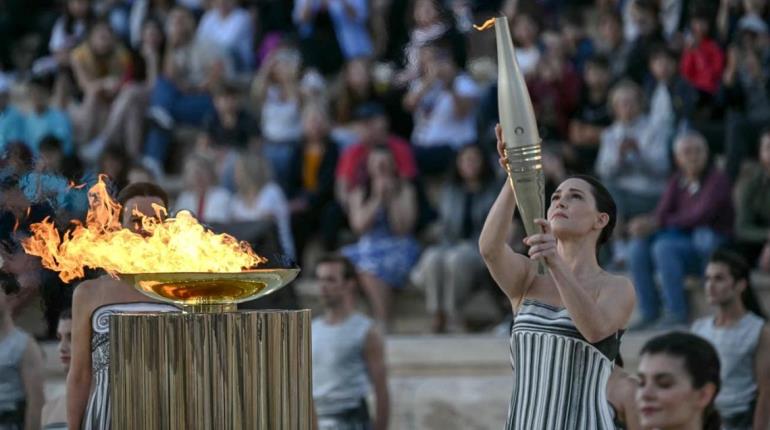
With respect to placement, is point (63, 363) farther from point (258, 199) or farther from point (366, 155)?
point (366, 155)

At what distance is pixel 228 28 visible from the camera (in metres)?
12.5

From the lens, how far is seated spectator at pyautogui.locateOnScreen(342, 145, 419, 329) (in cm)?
1014

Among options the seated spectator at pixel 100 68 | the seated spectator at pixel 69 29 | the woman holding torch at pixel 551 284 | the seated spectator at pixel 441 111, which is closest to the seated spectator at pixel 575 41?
the seated spectator at pixel 441 111

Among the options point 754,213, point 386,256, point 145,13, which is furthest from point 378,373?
point 145,13

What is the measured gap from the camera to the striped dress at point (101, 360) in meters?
5.20

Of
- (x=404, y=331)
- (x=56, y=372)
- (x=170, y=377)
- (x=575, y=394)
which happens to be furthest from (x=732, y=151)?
(x=170, y=377)

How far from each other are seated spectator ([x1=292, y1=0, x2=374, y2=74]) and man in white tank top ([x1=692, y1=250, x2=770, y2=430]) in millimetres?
5236

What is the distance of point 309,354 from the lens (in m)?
4.63

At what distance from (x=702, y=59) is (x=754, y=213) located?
4.71 feet

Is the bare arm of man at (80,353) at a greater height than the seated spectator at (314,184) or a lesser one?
lesser

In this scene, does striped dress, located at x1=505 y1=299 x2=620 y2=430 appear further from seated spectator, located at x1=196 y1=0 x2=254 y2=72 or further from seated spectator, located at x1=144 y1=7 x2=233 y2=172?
seated spectator, located at x1=196 y1=0 x2=254 y2=72

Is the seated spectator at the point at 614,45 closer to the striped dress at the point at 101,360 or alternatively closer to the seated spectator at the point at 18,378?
the seated spectator at the point at 18,378

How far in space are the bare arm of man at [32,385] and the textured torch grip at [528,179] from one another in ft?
6.98

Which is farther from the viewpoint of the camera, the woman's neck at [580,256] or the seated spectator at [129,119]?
the seated spectator at [129,119]
